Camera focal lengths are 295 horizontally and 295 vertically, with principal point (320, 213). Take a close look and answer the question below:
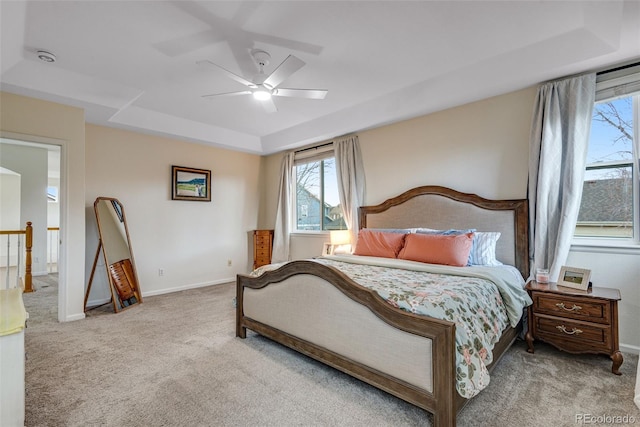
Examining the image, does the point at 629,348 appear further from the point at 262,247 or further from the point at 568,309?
the point at 262,247

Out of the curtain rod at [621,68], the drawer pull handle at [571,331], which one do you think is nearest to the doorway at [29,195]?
the drawer pull handle at [571,331]

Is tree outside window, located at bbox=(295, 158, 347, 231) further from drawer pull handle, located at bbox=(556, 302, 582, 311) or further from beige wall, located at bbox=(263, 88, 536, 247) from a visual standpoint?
drawer pull handle, located at bbox=(556, 302, 582, 311)

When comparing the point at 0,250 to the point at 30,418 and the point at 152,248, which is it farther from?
the point at 30,418

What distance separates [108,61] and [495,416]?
13.7 feet

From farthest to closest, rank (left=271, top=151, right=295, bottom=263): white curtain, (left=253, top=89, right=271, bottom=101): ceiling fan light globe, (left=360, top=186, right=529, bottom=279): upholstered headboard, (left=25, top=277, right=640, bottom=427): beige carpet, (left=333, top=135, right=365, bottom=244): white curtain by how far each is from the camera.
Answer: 1. (left=271, top=151, right=295, bottom=263): white curtain
2. (left=333, top=135, right=365, bottom=244): white curtain
3. (left=360, top=186, right=529, bottom=279): upholstered headboard
4. (left=253, top=89, right=271, bottom=101): ceiling fan light globe
5. (left=25, top=277, right=640, bottom=427): beige carpet

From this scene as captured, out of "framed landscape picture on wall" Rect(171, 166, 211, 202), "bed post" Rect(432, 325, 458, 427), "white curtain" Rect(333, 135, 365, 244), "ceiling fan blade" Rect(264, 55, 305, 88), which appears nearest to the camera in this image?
"bed post" Rect(432, 325, 458, 427)

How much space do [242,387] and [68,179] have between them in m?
3.13

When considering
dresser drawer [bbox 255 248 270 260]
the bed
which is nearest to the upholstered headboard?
the bed

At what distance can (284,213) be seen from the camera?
5.53 m

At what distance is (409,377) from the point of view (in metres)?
1.67

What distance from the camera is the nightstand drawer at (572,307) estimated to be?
2213 mm

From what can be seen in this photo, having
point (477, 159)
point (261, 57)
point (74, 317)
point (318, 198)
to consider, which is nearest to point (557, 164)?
point (477, 159)

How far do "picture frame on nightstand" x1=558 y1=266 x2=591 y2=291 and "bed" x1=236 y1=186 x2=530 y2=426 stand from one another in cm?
33

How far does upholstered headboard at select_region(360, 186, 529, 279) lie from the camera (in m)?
2.99
